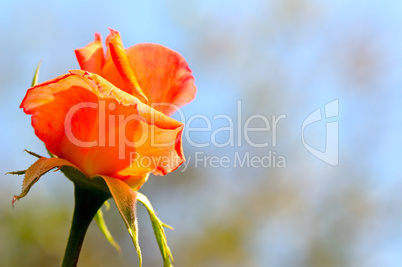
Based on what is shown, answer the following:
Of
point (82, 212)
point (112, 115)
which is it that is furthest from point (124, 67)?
point (82, 212)

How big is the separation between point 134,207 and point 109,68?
0.18 metres

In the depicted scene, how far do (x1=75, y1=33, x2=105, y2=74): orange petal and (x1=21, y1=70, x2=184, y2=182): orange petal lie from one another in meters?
0.06

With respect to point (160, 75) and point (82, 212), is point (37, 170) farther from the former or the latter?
point (160, 75)

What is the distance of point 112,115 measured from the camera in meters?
0.55

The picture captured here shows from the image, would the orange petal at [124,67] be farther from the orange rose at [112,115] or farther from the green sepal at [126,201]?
the green sepal at [126,201]

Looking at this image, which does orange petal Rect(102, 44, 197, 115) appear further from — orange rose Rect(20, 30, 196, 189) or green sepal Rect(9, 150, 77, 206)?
green sepal Rect(9, 150, 77, 206)

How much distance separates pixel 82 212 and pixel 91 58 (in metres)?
0.19

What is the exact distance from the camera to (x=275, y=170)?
13.4ft

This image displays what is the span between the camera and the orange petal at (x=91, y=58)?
1.94 feet

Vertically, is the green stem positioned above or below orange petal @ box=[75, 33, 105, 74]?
below

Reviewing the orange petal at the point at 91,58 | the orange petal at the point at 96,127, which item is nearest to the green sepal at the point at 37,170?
the orange petal at the point at 96,127

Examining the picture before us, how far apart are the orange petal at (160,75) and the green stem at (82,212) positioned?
131 mm

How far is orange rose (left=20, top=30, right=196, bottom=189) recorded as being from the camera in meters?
0.52

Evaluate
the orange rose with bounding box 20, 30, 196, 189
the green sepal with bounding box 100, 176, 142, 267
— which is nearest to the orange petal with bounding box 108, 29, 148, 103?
the orange rose with bounding box 20, 30, 196, 189
